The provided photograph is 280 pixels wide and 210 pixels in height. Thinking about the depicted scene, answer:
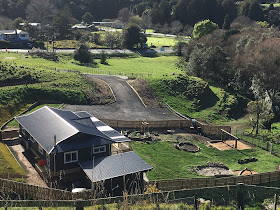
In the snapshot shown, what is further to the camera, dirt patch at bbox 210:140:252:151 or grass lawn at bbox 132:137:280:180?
dirt patch at bbox 210:140:252:151

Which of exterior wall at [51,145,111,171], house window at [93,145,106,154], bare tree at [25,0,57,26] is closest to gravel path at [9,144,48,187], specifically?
exterior wall at [51,145,111,171]

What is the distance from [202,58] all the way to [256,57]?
11.5 m

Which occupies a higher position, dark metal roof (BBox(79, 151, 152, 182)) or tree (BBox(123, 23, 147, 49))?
tree (BBox(123, 23, 147, 49))

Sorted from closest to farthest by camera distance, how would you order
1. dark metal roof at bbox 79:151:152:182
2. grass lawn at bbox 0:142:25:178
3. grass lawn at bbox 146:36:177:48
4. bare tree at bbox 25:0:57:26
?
dark metal roof at bbox 79:151:152:182, grass lawn at bbox 0:142:25:178, grass lawn at bbox 146:36:177:48, bare tree at bbox 25:0:57:26

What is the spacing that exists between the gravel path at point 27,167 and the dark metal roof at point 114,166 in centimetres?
388

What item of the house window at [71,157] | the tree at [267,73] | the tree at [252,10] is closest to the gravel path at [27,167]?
the house window at [71,157]

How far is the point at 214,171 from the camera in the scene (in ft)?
115

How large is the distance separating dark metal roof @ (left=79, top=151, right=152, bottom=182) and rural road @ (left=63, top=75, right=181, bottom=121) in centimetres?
1671

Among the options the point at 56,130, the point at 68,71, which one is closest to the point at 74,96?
the point at 68,71

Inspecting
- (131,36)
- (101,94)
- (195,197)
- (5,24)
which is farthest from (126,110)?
(5,24)

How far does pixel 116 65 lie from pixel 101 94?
72.0 feet

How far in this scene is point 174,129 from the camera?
152 ft

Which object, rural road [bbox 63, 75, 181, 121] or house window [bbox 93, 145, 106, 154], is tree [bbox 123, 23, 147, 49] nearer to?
rural road [bbox 63, 75, 181, 121]

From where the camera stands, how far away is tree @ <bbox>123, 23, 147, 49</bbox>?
9362cm
